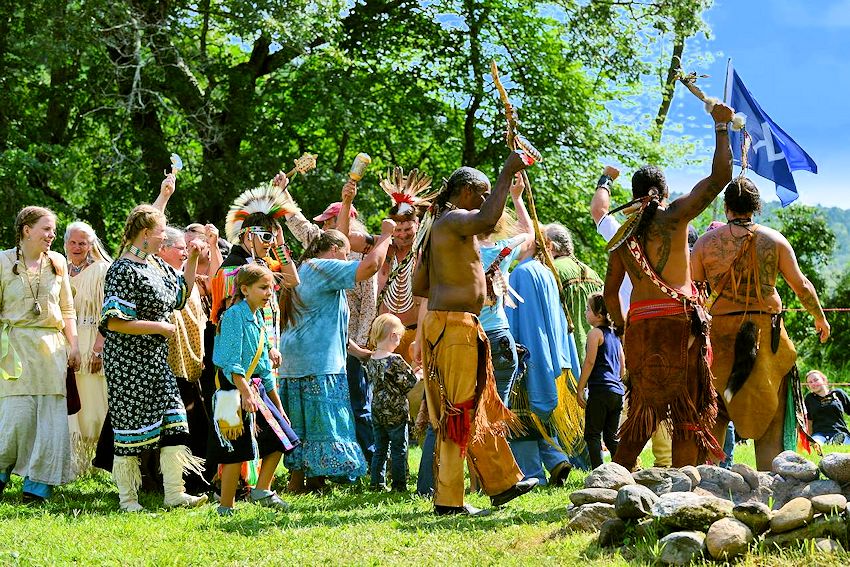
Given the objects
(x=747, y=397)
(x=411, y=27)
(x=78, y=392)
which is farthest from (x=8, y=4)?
(x=747, y=397)

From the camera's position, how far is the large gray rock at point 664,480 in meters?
5.57

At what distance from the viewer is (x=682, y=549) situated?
4.68 meters

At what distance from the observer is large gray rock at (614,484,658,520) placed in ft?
16.7

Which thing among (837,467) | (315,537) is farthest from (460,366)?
(837,467)

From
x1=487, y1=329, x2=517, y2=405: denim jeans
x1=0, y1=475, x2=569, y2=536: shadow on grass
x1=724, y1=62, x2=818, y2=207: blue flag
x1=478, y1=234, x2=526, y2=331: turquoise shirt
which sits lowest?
x1=0, y1=475, x2=569, y2=536: shadow on grass

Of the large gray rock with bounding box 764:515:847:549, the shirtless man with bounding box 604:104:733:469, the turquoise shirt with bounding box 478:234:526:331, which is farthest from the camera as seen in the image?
the turquoise shirt with bounding box 478:234:526:331

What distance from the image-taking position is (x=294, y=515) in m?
6.77

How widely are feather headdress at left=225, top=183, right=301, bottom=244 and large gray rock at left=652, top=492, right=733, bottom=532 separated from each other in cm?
400

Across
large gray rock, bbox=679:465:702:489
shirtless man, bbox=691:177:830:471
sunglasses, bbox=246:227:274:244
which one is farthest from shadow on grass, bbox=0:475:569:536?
sunglasses, bbox=246:227:274:244

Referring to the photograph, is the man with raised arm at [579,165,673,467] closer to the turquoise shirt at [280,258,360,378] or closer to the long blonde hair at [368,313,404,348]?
the long blonde hair at [368,313,404,348]

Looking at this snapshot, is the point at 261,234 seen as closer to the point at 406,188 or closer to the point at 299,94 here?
the point at 406,188

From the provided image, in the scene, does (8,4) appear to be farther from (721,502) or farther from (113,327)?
(721,502)

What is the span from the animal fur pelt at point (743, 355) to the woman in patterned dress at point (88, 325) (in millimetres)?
4683

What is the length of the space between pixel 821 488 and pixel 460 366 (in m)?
2.15
